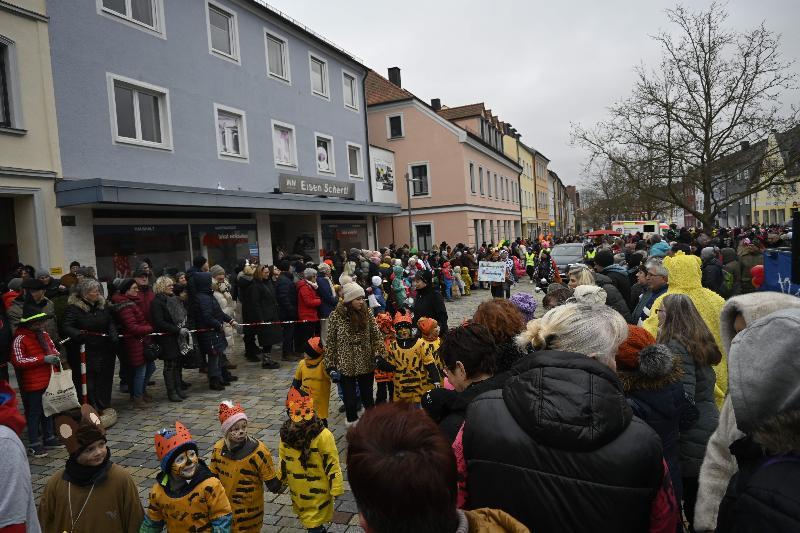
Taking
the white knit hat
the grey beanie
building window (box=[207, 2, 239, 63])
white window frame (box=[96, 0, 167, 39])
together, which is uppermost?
building window (box=[207, 2, 239, 63])

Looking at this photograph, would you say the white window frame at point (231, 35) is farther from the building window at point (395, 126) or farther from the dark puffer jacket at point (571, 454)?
the dark puffer jacket at point (571, 454)

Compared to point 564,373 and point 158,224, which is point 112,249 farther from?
point 564,373

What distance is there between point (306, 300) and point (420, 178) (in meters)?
22.5

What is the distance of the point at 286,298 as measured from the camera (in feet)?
32.2

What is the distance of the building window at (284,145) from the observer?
698 inches

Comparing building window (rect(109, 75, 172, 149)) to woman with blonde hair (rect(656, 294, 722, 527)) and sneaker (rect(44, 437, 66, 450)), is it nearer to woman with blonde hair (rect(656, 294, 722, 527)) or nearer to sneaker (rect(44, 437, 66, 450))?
sneaker (rect(44, 437, 66, 450))

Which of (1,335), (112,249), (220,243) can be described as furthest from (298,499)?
(220,243)

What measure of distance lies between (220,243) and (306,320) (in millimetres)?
7059

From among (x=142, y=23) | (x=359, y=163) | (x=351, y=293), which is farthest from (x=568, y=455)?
(x=359, y=163)

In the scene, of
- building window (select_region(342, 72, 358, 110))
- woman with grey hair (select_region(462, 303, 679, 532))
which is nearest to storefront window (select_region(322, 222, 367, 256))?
building window (select_region(342, 72, 358, 110))

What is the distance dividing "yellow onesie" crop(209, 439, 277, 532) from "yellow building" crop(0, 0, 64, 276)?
9336 millimetres

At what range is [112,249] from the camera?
12.0 metres

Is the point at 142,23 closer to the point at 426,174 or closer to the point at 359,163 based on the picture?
the point at 359,163

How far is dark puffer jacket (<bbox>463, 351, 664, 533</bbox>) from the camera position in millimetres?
1557
